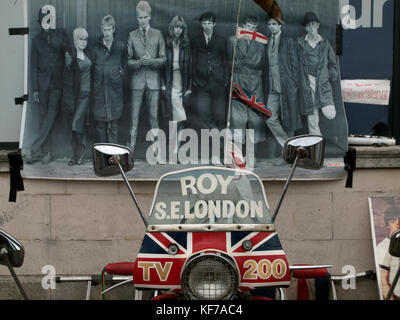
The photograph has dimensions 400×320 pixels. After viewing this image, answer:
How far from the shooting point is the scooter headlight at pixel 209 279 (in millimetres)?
3031

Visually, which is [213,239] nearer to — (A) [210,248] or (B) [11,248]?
(A) [210,248]

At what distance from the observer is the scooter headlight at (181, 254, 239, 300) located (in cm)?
303

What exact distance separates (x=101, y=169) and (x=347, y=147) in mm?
2987

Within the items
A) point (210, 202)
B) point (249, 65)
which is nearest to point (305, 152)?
point (210, 202)

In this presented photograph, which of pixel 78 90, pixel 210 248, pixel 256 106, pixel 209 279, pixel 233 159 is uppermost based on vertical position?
pixel 78 90

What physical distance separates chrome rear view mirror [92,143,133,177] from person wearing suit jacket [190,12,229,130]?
7.47 ft

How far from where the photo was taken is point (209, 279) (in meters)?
3.05

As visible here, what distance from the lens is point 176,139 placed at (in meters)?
5.88

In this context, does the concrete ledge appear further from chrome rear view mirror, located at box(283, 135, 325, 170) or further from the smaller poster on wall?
chrome rear view mirror, located at box(283, 135, 325, 170)

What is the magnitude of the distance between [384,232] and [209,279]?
10.9 ft

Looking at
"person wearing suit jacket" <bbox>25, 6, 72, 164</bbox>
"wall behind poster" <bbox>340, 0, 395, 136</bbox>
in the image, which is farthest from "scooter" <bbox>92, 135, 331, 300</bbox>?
"wall behind poster" <bbox>340, 0, 395, 136</bbox>
